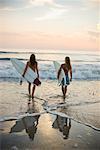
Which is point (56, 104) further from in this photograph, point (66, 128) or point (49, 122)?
point (66, 128)

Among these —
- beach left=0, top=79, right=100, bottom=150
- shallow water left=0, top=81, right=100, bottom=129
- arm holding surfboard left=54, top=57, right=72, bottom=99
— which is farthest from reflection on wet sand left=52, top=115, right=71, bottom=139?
arm holding surfboard left=54, top=57, right=72, bottom=99

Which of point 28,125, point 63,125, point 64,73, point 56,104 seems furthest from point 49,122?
point 64,73

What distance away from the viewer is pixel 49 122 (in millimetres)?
3434

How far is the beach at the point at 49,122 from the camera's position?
2648 millimetres

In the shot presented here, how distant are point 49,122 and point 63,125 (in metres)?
0.18

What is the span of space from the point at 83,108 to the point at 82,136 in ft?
4.79

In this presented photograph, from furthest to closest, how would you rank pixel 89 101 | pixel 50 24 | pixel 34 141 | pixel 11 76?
pixel 50 24
pixel 11 76
pixel 89 101
pixel 34 141

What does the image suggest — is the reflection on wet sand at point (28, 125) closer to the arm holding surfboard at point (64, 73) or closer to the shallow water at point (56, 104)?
the shallow water at point (56, 104)

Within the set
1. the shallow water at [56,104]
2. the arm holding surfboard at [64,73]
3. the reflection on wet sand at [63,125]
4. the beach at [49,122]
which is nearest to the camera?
the beach at [49,122]

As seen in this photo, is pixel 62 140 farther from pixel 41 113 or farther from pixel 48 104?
pixel 48 104

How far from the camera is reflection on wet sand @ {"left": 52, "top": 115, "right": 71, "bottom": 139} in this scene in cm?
305

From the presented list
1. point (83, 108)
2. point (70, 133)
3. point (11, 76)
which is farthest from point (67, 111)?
point (11, 76)

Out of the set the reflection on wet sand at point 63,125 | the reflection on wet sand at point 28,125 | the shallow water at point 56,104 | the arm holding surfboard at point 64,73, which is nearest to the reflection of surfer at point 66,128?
the reflection on wet sand at point 63,125

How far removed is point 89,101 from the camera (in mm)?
4992
